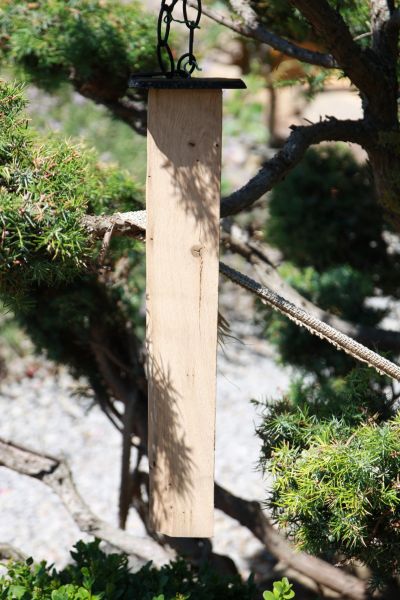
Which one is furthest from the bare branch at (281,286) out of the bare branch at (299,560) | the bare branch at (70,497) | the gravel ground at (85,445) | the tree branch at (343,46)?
the bare branch at (70,497)

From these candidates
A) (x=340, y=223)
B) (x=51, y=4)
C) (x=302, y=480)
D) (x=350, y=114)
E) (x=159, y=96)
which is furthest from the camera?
(x=350, y=114)

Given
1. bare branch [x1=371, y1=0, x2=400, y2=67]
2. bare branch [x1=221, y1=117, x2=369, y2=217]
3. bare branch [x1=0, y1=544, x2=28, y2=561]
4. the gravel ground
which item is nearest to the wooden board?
bare branch [x1=221, y1=117, x2=369, y2=217]

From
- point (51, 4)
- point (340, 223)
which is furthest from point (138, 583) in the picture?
point (340, 223)

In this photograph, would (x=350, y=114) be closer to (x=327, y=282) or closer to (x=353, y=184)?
(x=353, y=184)

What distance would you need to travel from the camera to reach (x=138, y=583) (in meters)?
1.68

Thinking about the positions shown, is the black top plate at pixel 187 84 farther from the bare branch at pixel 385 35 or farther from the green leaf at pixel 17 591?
the green leaf at pixel 17 591

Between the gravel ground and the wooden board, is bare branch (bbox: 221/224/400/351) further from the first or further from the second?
the wooden board

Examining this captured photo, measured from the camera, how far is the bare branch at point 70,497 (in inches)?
81.1

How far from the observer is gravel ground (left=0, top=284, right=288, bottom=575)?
9.82 feet

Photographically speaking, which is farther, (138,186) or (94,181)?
(138,186)

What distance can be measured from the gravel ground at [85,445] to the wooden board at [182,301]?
1.21 meters

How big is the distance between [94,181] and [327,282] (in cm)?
122

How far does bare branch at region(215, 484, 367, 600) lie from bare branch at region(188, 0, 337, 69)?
1.15 meters

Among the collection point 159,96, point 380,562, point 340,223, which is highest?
point 159,96
